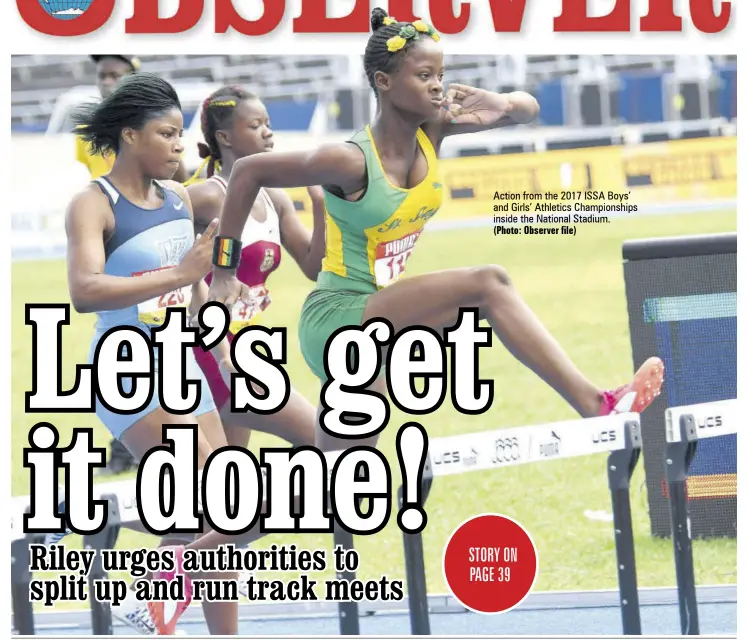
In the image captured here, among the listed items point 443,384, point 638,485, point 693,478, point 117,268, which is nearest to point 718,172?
point 638,485

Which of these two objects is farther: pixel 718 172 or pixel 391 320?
pixel 718 172

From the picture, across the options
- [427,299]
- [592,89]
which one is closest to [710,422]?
[427,299]

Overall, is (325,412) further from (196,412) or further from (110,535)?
(110,535)

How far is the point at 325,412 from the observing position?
446 cm

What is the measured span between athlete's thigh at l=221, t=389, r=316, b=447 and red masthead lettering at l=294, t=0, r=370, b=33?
124 centimetres

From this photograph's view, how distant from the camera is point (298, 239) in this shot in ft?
15.5

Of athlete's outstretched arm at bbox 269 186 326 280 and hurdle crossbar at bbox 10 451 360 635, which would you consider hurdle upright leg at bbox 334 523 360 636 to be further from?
athlete's outstretched arm at bbox 269 186 326 280

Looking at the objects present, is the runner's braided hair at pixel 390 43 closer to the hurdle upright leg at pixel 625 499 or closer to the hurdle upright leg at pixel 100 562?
the hurdle upright leg at pixel 625 499

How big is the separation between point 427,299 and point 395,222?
0.28 m

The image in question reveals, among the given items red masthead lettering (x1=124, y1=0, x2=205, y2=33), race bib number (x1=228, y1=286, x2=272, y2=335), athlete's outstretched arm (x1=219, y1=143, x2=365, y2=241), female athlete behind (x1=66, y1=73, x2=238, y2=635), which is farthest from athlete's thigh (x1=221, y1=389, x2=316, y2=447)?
red masthead lettering (x1=124, y1=0, x2=205, y2=33)

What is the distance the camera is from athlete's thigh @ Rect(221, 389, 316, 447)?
14.9ft

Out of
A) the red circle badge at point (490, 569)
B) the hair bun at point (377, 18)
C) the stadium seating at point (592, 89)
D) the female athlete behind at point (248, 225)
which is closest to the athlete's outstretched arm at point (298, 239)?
the female athlete behind at point (248, 225)

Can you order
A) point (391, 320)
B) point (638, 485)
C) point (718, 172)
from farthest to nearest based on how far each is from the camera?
1. point (718, 172)
2. point (638, 485)
3. point (391, 320)

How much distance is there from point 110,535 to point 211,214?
1150mm
